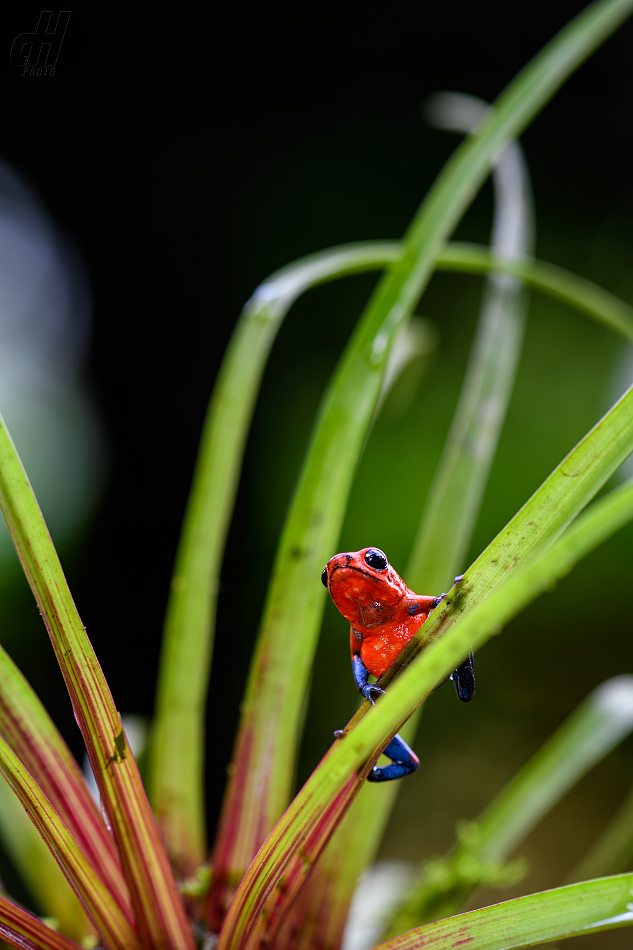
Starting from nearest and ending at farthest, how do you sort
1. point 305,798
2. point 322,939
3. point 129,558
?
1. point 305,798
2. point 322,939
3. point 129,558

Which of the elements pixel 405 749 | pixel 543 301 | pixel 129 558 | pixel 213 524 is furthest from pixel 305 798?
pixel 543 301

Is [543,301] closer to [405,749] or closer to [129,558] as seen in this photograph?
[129,558]

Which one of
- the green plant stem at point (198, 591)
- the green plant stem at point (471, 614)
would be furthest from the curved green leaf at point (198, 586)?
the green plant stem at point (471, 614)

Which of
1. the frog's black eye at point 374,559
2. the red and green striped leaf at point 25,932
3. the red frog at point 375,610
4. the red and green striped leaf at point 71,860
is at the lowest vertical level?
the red and green striped leaf at point 25,932

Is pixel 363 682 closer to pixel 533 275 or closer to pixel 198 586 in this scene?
pixel 198 586

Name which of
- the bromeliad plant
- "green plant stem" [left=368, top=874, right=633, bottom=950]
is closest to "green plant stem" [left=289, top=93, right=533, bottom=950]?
the bromeliad plant

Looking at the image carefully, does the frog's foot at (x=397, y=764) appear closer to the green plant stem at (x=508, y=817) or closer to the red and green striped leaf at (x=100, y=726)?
the red and green striped leaf at (x=100, y=726)

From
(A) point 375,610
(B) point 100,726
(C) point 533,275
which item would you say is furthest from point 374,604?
(C) point 533,275
